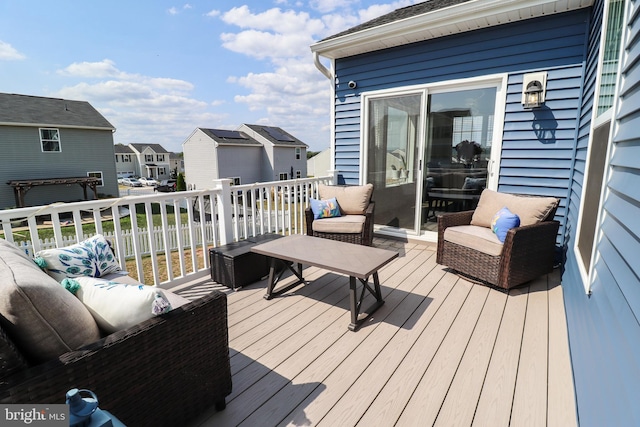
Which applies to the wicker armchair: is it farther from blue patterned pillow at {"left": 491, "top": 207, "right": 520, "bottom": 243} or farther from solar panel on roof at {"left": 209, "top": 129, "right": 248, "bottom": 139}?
solar panel on roof at {"left": 209, "top": 129, "right": 248, "bottom": 139}

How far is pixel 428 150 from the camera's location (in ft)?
13.5

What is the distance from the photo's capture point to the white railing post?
3221 millimetres

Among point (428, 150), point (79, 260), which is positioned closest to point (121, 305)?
point (79, 260)

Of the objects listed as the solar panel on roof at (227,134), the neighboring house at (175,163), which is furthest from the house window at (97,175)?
the neighboring house at (175,163)

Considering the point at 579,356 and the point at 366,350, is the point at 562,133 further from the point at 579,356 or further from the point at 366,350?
the point at 366,350

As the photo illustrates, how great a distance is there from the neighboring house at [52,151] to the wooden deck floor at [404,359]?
15563 mm

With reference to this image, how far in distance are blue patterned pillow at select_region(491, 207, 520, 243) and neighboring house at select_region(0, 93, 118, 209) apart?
55.8ft

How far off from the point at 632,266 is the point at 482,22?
134 inches

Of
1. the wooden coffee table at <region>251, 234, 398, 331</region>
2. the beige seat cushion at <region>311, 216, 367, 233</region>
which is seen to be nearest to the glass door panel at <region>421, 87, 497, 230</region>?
the beige seat cushion at <region>311, 216, 367, 233</region>

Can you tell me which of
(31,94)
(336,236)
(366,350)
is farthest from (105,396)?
(31,94)

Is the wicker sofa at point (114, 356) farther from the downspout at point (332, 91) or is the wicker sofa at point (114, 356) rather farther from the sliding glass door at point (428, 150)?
the downspout at point (332, 91)

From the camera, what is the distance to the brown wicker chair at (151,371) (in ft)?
3.03

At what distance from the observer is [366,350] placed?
1.99 m

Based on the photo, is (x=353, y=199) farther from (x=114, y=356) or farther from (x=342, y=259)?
(x=114, y=356)
